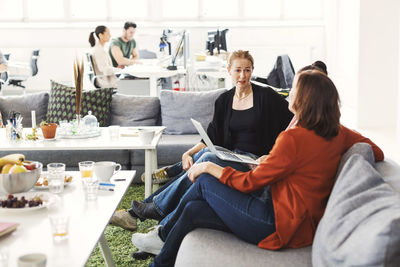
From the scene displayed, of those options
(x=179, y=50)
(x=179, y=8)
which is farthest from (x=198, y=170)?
(x=179, y=8)

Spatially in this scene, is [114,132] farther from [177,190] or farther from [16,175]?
[16,175]

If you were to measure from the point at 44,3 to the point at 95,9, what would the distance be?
100 cm

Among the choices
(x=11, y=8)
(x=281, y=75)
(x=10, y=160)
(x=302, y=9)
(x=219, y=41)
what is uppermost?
(x=11, y=8)

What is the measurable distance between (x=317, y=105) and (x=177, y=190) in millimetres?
997

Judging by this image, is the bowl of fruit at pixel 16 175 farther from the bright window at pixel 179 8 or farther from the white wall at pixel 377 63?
the bright window at pixel 179 8

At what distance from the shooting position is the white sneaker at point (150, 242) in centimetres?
276

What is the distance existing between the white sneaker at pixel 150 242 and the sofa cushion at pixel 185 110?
197 centimetres

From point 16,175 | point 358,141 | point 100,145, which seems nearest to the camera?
point 16,175

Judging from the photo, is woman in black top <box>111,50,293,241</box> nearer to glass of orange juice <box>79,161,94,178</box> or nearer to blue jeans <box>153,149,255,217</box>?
blue jeans <box>153,149,255,217</box>

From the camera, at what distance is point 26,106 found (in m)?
4.78

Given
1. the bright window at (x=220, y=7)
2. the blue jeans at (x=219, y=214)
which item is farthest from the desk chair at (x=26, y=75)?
the blue jeans at (x=219, y=214)

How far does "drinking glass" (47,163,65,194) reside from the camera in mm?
2346

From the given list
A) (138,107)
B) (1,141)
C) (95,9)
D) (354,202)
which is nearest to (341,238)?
(354,202)

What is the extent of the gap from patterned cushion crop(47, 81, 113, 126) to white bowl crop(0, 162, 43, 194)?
2380 mm
